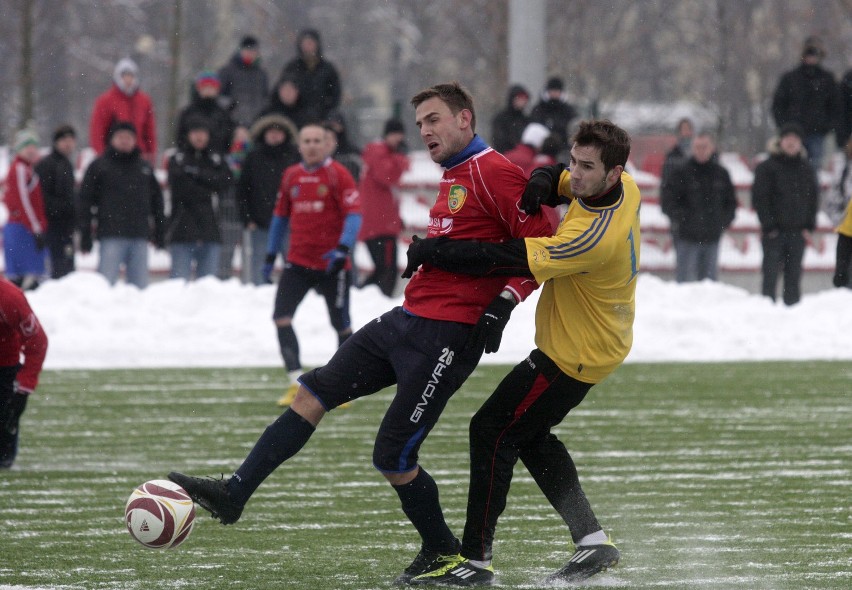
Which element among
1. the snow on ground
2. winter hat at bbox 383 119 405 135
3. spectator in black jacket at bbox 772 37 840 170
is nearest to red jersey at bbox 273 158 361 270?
the snow on ground

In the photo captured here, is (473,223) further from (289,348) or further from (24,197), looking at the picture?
(24,197)

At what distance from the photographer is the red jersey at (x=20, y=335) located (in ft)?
27.3

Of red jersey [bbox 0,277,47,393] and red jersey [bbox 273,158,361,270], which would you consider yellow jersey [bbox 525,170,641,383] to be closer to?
red jersey [bbox 0,277,47,393]

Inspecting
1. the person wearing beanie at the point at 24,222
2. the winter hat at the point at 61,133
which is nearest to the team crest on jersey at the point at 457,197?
the person wearing beanie at the point at 24,222

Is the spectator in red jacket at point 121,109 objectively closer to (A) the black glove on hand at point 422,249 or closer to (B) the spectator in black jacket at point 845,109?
(B) the spectator in black jacket at point 845,109

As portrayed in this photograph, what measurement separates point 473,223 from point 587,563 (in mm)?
1428

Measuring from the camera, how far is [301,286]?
12094 millimetres

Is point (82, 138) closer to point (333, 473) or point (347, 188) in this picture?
point (347, 188)

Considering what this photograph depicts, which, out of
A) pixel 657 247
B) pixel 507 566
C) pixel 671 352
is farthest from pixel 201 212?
pixel 507 566

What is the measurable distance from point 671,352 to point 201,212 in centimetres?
539

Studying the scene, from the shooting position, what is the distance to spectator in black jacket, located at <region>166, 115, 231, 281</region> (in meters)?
17.5

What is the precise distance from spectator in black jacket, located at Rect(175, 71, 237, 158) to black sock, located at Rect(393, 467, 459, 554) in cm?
1165

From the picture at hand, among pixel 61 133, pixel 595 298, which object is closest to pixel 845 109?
pixel 61 133

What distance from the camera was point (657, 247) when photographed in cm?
2148
